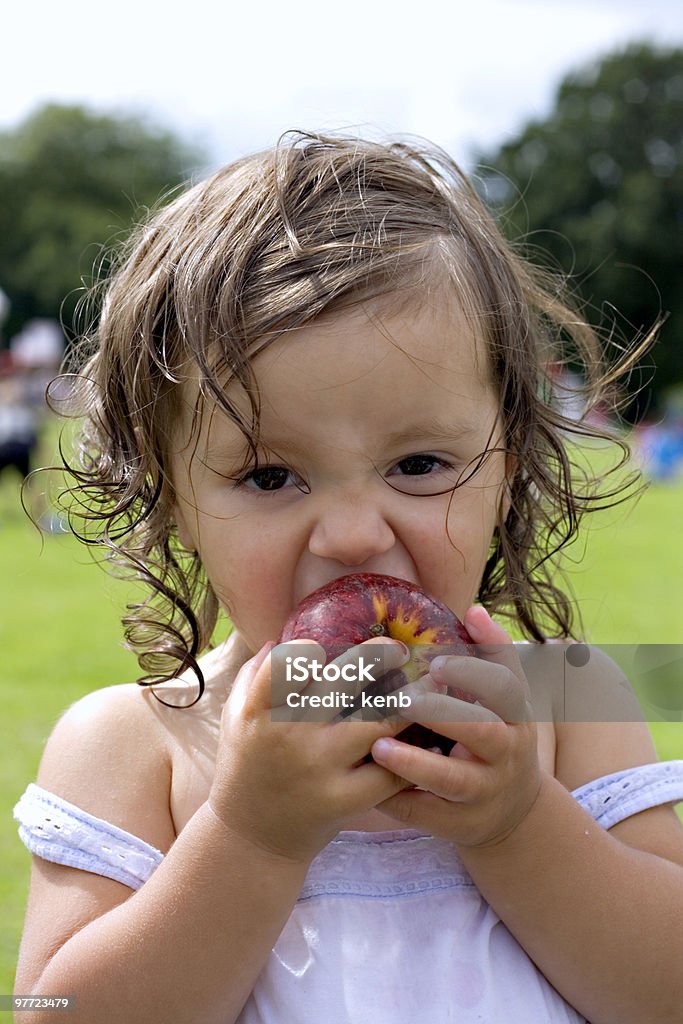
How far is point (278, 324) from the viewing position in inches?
66.7

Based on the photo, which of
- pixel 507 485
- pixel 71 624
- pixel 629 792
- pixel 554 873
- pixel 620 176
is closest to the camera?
pixel 554 873

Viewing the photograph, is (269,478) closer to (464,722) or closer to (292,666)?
(292,666)

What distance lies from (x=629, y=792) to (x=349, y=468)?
739 millimetres

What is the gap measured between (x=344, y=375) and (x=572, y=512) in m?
0.75

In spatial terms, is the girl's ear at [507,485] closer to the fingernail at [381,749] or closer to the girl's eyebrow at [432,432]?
the girl's eyebrow at [432,432]

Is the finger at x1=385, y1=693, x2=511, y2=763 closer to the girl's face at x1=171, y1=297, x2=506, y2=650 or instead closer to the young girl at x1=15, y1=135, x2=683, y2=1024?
the young girl at x1=15, y1=135, x2=683, y2=1024

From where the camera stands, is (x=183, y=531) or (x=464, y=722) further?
(x=183, y=531)

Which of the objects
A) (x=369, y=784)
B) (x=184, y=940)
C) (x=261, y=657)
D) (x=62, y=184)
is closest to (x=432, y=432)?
(x=261, y=657)

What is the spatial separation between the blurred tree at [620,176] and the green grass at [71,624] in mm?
34920

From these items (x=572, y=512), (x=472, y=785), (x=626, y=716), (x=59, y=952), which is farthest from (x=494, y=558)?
(x=59, y=952)

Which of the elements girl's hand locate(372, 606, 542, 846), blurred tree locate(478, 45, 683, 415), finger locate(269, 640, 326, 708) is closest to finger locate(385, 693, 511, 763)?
girl's hand locate(372, 606, 542, 846)

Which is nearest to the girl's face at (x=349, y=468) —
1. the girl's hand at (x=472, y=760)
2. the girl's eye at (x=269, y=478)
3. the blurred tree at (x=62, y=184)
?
the girl's eye at (x=269, y=478)

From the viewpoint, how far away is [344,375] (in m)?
1.65

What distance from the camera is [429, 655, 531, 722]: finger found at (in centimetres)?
153
